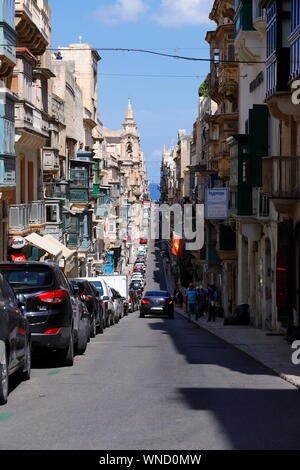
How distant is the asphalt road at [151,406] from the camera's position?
29.0ft

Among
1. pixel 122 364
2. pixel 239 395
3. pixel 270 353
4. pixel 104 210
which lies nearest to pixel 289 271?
pixel 270 353

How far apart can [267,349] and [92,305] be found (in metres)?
5.26

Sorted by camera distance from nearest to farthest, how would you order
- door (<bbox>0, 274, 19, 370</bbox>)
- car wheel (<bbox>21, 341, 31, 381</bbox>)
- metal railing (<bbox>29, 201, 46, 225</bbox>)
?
door (<bbox>0, 274, 19, 370</bbox>) → car wheel (<bbox>21, 341, 31, 381</bbox>) → metal railing (<bbox>29, 201, 46, 225</bbox>)

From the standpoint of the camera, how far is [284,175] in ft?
76.5

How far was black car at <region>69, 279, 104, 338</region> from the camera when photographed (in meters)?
23.9

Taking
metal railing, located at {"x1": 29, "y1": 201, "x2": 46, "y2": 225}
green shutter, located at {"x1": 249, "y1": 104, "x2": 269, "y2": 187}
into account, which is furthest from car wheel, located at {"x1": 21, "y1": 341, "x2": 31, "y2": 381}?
metal railing, located at {"x1": 29, "y1": 201, "x2": 46, "y2": 225}

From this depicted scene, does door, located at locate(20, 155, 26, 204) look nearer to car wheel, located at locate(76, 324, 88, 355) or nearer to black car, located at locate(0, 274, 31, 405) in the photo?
car wheel, located at locate(76, 324, 88, 355)

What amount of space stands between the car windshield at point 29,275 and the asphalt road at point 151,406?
1369mm

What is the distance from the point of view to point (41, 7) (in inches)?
1877

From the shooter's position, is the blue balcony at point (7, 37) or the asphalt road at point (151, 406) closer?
the asphalt road at point (151, 406)

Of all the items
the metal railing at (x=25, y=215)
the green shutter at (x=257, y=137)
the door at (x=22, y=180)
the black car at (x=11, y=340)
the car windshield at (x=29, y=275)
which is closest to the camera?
the black car at (x=11, y=340)

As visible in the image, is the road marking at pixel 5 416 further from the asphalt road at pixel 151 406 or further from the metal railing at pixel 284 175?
the metal railing at pixel 284 175

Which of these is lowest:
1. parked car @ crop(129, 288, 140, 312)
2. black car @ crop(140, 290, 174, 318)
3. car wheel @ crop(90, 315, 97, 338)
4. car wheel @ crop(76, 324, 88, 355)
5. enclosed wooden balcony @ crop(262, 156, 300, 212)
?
parked car @ crop(129, 288, 140, 312)

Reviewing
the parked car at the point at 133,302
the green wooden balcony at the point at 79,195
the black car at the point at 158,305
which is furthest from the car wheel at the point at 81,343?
the green wooden balcony at the point at 79,195
